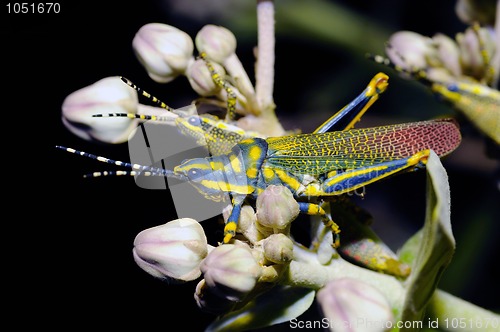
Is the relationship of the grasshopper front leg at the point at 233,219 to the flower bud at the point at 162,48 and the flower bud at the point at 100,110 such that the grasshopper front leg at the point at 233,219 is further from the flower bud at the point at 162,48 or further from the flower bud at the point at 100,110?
the flower bud at the point at 162,48

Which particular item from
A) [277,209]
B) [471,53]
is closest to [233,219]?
[277,209]

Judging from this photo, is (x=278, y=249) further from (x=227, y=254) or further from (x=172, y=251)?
(x=172, y=251)

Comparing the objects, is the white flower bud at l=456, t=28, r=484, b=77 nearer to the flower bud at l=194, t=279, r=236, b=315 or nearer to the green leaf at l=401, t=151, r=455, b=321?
the green leaf at l=401, t=151, r=455, b=321

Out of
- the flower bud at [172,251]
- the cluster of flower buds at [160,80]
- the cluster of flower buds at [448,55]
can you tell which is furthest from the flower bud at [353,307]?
the cluster of flower buds at [448,55]

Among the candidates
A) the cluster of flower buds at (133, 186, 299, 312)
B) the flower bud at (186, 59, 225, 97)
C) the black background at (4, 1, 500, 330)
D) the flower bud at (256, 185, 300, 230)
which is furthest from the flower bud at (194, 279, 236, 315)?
the black background at (4, 1, 500, 330)

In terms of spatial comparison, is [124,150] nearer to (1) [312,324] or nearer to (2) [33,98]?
(2) [33,98]

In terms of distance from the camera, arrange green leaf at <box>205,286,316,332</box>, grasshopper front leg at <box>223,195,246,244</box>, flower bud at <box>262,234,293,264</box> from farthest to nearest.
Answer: green leaf at <box>205,286,316,332</box>, grasshopper front leg at <box>223,195,246,244</box>, flower bud at <box>262,234,293,264</box>

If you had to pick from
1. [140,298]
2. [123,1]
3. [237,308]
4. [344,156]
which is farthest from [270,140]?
[123,1]
